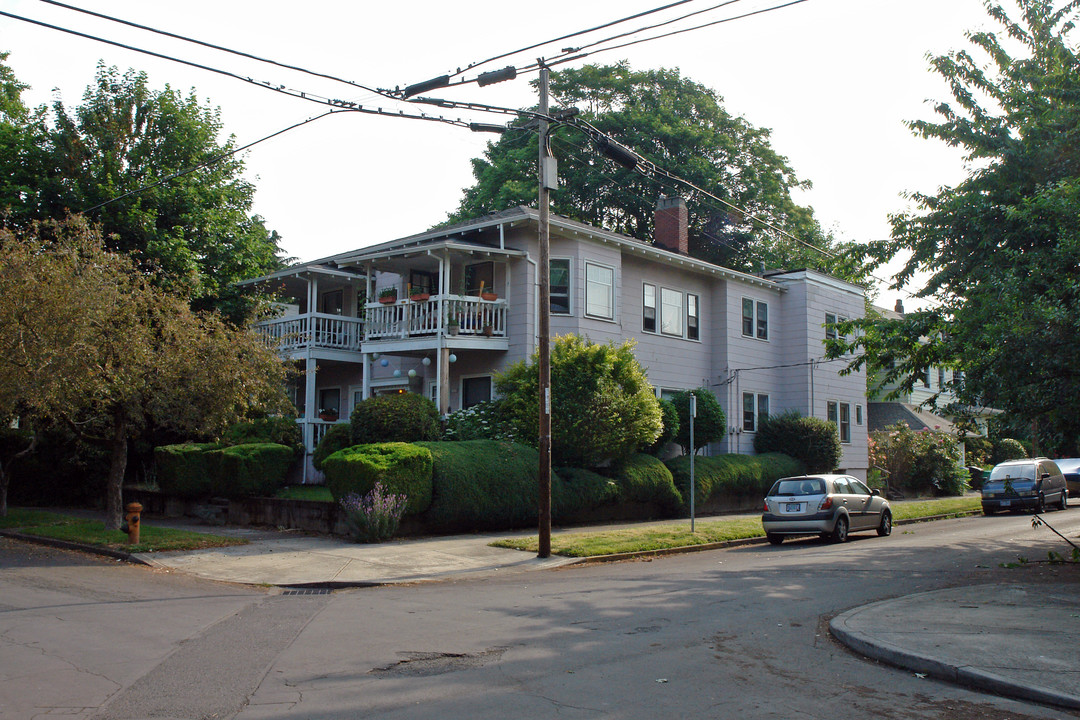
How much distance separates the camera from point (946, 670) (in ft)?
24.5

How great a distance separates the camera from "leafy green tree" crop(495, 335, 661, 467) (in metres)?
21.8

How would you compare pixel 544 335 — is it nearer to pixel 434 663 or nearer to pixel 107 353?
pixel 107 353

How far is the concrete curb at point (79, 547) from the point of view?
15836 millimetres

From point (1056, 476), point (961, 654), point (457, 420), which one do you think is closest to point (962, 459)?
point (1056, 476)

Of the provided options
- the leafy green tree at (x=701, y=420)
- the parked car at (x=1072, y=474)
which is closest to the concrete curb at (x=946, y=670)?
the leafy green tree at (x=701, y=420)

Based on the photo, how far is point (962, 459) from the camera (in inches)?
1636

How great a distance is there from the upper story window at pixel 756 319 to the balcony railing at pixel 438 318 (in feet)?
35.4

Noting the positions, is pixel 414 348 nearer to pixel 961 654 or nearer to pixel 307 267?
pixel 307 267

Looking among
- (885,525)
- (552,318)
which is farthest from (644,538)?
(552,318)

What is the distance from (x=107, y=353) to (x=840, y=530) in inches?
615

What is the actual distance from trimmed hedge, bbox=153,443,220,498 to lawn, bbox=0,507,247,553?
1.63 metres

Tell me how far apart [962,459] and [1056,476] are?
40.7 ft

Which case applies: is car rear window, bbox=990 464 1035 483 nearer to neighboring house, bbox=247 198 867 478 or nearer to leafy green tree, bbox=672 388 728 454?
neighboring house, bbox=247 198 867 478

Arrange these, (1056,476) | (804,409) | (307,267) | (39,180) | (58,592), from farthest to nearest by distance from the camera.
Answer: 1. (804,409)
2. (1056,476)
3. (307,267)
4. (39,180)
5. (58,592)
